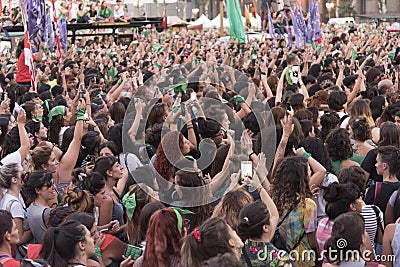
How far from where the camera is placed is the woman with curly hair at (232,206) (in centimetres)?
586

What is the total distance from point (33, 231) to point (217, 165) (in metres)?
1.99

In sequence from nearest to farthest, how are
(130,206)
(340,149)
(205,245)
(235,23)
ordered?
1. (205,245)
2. (130,206)
3. (340,149)
4. (235,23)

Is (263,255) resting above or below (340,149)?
below

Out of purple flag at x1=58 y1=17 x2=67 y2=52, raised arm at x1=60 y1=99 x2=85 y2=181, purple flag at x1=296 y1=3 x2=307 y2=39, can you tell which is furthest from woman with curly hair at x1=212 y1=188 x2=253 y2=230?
purple flag at x1=58 y1=17 x2=67 y2=52

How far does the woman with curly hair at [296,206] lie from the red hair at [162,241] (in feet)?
3.97

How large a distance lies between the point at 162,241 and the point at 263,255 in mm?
643

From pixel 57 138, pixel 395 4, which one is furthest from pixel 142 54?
pixel 395 4

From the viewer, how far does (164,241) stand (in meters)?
5.25

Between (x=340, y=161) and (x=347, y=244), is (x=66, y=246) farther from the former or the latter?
(x=340, y=161)

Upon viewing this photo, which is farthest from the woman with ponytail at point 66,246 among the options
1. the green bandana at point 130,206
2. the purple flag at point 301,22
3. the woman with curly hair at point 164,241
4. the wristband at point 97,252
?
the purple flag at point 301,22

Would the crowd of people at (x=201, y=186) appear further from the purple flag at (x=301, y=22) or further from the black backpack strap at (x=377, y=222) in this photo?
the purple flag at (x=301, y=22)

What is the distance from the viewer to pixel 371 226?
6.23 metres

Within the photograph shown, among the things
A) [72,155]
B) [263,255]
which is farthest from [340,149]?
[263,255]

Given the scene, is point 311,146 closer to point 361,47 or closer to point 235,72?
point 235,72
